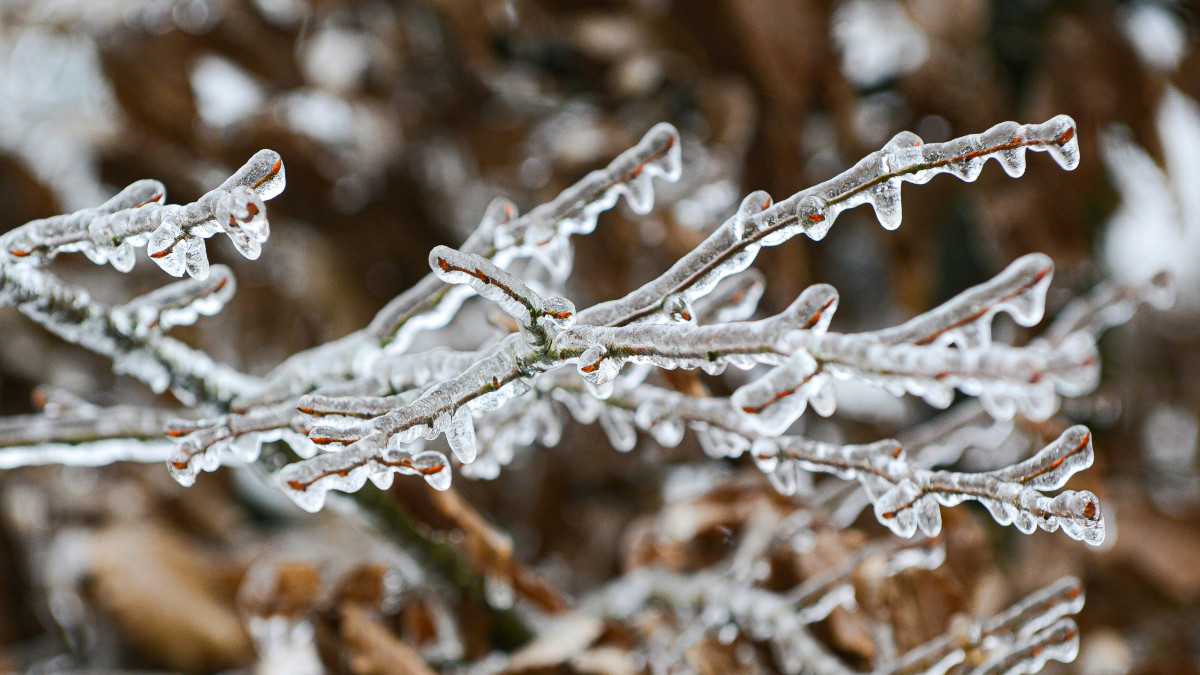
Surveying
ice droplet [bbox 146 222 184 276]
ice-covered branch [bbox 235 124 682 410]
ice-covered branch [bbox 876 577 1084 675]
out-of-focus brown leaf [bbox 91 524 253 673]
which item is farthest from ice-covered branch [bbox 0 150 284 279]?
out-of-focus brown leaf [bbox 91 524 253 673]

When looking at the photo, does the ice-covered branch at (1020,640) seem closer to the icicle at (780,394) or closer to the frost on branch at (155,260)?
the icicle at (780,394)

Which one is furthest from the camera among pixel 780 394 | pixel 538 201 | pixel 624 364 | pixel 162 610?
pixel 538 201

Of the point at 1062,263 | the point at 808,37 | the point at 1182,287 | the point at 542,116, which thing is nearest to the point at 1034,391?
the point at 808,37

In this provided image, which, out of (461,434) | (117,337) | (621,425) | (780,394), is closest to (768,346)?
(780,394)

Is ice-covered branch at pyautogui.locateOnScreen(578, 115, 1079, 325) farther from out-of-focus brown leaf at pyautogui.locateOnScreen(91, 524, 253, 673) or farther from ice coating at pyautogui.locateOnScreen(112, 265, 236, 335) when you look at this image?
out-of-focus brown leaf at pyautogui.locateOnScreen(91, 524, 253, 673)

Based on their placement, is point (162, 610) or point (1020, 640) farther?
point (162, 610)

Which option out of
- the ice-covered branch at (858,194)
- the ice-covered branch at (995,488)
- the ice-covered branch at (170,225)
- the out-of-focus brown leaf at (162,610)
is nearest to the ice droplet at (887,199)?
the ice-covered branch at (858,194)

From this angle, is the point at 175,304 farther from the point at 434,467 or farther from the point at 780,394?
the point at 780,394
